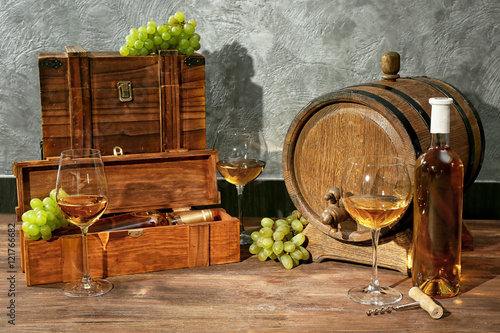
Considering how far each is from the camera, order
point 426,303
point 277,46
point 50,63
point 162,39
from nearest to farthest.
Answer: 1. point 426,303
2. point 50,63
3. point 162,39
4. point 277,46

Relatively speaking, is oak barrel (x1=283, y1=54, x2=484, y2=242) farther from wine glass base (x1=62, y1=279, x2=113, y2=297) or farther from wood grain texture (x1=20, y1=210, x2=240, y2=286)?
wine glass base (x1=62, y1=279, x2=113, y2=297)

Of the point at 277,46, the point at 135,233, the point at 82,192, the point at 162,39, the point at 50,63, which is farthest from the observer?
the point at 277,46

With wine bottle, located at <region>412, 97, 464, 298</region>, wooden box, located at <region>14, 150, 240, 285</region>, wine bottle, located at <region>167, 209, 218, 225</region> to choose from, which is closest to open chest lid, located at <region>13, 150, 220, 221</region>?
wooden box, located at <region>14, 150, 240, 285</region>

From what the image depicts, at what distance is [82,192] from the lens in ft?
4.35

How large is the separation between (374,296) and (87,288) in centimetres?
65

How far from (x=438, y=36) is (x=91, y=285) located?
1.32 meters

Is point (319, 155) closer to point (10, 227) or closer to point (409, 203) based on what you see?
point (409, 203)

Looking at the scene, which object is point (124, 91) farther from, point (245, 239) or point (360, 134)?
point (360, 134)

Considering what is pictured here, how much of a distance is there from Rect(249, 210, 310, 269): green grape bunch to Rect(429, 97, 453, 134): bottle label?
49 centimetres

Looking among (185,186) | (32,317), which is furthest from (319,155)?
(32,317)

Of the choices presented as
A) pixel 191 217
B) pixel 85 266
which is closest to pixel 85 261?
pixel 85 266

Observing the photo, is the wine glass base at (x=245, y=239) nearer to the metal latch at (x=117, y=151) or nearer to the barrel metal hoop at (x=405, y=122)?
the metal latch at (x=117, y=151)

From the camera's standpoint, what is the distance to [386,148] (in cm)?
142

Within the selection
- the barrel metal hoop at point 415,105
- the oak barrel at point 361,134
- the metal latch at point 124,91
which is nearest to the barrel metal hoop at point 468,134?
the oak barrel at point 361,134
